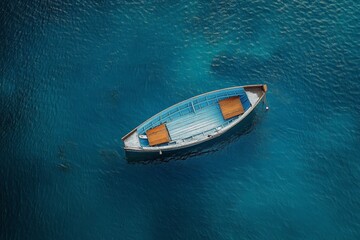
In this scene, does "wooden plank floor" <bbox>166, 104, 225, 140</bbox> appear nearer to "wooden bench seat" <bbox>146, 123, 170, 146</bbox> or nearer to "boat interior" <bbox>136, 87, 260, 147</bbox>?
"boat interior" <bbox>136, 87, 260, 147</bbox>

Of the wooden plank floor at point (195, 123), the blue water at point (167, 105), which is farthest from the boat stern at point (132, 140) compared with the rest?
the wooden plank floor at point (195, 123)

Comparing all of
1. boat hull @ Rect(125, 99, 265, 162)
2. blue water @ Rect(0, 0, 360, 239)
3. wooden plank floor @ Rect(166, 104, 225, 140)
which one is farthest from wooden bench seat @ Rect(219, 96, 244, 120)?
blue water @ Rect(0, 0, 360, 239)

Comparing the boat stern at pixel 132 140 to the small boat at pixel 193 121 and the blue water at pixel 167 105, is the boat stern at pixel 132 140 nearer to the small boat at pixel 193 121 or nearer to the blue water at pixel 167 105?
the small boat at pixel 193 121

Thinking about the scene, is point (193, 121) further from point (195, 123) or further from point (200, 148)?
point (200, 148)

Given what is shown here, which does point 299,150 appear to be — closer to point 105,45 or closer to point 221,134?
point 221,134

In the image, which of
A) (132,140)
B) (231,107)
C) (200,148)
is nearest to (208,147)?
(200,148)

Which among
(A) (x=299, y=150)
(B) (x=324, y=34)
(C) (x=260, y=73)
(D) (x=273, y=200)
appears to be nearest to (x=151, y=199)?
(D) (x=273, y=200)

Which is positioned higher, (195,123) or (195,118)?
(195,118)
